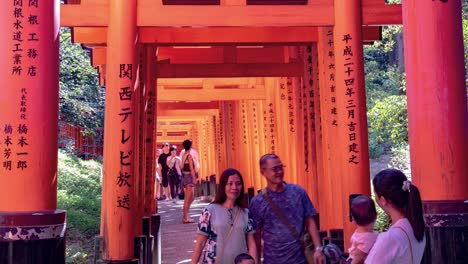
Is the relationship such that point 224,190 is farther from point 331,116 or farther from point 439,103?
point 331,116

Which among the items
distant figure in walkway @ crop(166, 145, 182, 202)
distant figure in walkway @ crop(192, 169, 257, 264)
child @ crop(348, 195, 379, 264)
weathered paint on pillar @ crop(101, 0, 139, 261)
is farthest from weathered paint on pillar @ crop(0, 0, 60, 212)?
distant figure in walkway @ crop(166, 145, 182, 202)

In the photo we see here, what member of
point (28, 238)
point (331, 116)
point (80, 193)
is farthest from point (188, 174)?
point (28, 238)

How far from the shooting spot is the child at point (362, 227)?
302cm

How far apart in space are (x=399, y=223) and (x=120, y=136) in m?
3.64

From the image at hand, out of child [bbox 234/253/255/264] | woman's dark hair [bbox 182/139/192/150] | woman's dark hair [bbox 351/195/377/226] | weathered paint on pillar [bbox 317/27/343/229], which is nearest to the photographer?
woman's dark hair [bbox 351/195/377/226]

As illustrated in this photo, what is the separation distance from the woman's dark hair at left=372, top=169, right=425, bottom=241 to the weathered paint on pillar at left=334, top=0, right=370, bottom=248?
11.3 ft

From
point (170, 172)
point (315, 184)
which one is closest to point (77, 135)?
point (170, 172)

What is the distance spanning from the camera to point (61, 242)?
15.5 feet

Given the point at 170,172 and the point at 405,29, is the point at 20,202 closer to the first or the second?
the point at 405,29

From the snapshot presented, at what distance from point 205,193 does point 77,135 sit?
291 inches

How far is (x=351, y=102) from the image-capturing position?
240 inches

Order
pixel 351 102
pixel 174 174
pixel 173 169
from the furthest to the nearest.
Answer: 1. pixel 174 174
2. pixel 173 169
3. pixel 351 102

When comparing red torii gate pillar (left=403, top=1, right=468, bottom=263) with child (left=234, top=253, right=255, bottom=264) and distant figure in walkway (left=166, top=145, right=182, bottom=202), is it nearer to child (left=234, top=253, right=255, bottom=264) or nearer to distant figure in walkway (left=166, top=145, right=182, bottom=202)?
child (left=234, top=253, right=255, bottom=264)

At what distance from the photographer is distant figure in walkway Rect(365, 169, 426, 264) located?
2.56m
